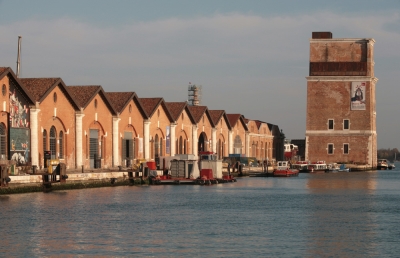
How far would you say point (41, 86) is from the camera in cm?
6303

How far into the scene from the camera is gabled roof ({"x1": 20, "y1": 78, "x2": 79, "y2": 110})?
203 feet

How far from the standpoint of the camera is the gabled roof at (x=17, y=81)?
2261 inches

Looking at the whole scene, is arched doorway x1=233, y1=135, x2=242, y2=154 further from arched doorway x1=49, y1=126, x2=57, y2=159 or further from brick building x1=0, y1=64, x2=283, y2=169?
arched doorway x1=49, y1=126, x2=57, y2=159

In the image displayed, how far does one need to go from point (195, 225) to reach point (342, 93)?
8817cm

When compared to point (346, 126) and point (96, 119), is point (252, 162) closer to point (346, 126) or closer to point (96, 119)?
point (346, 126)

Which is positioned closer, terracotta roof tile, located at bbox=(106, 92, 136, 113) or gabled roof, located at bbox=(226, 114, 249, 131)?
terracotta roof tile, located at bbox=(106, 92, 136, 113)

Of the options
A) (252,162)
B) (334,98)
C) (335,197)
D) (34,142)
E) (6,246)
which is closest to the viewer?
(6,246)

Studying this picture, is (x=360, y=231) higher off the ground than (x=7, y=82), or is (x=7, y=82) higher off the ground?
(x=7, y=82)

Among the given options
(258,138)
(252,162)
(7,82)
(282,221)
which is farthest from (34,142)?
(258,138)

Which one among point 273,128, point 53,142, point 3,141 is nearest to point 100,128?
point 53,142

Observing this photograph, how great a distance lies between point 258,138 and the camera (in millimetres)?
123438

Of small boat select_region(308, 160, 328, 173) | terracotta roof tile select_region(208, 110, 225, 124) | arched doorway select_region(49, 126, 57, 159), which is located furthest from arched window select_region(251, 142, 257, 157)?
arched doorway select_region(49, 126, 57, 159)

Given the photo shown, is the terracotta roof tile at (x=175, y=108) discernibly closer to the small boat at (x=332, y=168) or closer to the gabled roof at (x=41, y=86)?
the gabled roof at (x=41, y=86)

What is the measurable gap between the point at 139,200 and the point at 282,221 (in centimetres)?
1346
